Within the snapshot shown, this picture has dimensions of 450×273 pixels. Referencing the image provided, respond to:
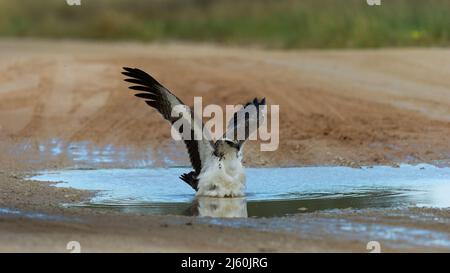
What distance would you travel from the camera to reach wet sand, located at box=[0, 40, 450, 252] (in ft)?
23.1

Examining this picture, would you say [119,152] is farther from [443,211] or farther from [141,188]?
[443,211]

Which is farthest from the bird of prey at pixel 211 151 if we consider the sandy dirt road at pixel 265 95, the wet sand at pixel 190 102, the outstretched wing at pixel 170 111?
the sandy dirt road at pixel 265 95

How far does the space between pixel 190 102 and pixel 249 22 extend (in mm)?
5010

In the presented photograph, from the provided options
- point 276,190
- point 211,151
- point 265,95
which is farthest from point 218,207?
point 265,95

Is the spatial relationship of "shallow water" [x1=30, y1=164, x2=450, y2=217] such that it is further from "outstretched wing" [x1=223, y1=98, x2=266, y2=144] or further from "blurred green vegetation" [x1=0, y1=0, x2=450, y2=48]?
"blurred green vegetation" [x1=0, y1=0, x2=450, y2=48]

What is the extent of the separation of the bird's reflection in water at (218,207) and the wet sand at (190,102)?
56cm

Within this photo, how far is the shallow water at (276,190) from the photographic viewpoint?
8.61 m

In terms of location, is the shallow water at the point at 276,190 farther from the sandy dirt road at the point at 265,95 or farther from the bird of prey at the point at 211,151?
the sandy dirt road at the point at 265,95

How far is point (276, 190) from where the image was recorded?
9.60 meters

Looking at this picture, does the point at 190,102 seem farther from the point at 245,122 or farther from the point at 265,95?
the point at 245,122

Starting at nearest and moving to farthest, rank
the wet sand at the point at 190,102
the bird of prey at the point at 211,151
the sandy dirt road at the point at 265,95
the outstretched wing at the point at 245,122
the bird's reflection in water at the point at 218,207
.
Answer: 1. the wet sand at the point at 190,102
2. the bird's reflection in water at the point at 218,207
3. the bird of prey at the point at 211,151
4. the outstretched wing at the point at 245,122
5. the sandy dirt road at the point at 265,95

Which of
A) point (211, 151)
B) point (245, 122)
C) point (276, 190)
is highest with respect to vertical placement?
point (245, 122)

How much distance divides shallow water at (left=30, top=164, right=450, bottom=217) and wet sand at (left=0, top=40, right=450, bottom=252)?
Result: 382 millimetres
